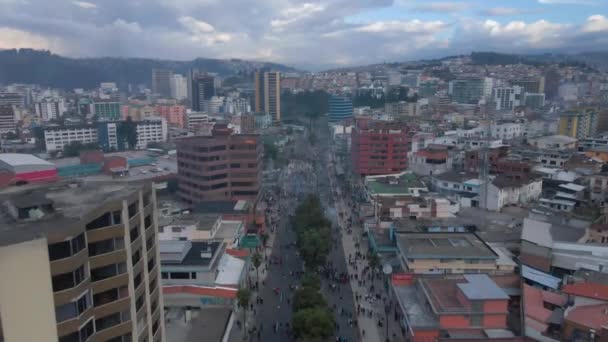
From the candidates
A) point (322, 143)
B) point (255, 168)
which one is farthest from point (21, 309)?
point (322, 143)

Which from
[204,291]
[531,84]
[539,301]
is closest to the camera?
[539,301]

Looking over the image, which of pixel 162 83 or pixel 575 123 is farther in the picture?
pixel 162 83

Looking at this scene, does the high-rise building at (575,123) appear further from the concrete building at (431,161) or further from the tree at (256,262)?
the tree at (256,262)

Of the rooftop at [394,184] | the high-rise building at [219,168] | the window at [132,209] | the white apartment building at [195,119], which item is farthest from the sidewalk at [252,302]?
the white apartment building at [195,119]

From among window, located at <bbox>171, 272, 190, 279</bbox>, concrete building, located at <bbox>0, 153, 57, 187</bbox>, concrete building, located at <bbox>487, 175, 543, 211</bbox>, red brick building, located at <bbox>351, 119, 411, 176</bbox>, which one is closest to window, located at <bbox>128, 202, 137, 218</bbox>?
window, located at <bbox>171, 272, 190, 279</bbox>

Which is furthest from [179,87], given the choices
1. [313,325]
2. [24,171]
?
[313,325]

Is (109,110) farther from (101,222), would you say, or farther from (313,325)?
(101,222)

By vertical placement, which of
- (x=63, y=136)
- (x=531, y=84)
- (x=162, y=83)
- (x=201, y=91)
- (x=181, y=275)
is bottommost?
(x=181, y=275)
